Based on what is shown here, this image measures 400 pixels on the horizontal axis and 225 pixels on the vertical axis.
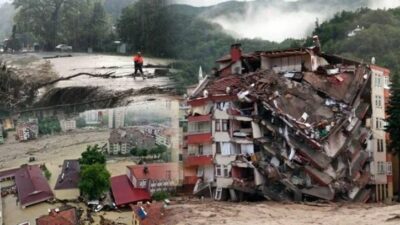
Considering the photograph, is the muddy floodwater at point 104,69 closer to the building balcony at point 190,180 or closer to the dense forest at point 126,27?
the dense forest at point 126,27

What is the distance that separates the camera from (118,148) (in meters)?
12.8

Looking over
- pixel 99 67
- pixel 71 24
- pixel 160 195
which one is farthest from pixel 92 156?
pixel 71 24

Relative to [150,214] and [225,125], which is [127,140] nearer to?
[150,214]

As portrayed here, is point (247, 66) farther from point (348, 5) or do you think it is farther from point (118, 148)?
point (348, 5)

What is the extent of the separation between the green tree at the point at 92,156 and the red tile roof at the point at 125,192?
799 mm

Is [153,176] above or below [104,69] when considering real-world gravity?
below

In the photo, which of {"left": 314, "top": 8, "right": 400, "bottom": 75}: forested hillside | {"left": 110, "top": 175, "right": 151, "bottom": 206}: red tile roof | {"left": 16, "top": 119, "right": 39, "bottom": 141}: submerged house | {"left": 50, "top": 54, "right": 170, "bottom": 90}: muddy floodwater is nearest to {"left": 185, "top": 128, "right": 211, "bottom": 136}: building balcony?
{"left": 110, "top": 175, "right": 151, "bottom": 206}: red tile roof

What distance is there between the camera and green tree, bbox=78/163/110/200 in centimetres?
1248

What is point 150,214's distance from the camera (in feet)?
39.5

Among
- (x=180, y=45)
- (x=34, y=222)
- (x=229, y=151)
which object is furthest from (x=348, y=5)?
(x=34, y=222)

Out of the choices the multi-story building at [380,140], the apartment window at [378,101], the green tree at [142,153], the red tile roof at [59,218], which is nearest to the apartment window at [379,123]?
the multi-story building at [380,140]

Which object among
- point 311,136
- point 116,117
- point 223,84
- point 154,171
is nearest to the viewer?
point 116,117

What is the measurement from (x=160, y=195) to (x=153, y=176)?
0.63 meters

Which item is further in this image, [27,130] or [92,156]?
[92,156]
